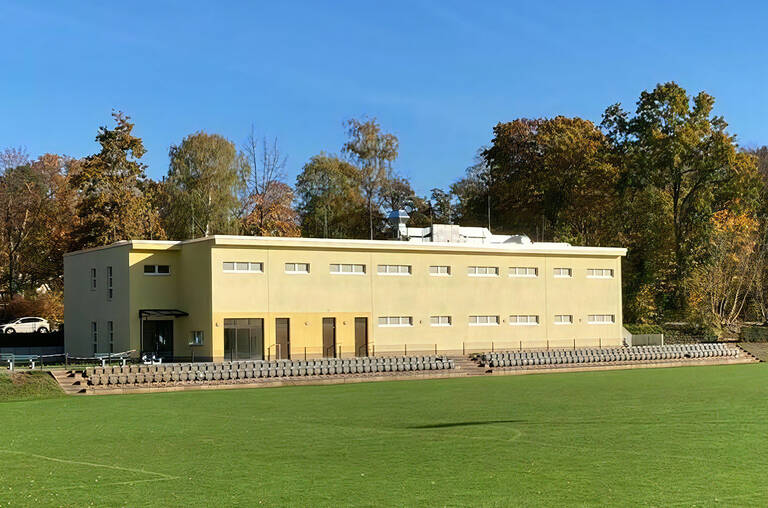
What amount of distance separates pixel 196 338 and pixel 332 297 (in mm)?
7274

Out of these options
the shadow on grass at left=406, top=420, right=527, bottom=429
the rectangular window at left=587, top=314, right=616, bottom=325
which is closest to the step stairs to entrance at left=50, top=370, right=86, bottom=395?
the shadow on grass at left=406, top=420, right=527, bottom=429

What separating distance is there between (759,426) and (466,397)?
1141 cm

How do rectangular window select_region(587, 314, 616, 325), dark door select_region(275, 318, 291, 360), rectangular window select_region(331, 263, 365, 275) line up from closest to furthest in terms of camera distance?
dark door select_region(275, 318, 291, 360) < rectangular window select_region(331, 263, 365, 275) < rectangular window select_region(587, 314, 616, 325)

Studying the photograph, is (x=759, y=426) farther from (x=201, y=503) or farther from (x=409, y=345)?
(x=409, y=345)

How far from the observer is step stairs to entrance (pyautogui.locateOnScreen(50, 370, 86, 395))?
35.4m

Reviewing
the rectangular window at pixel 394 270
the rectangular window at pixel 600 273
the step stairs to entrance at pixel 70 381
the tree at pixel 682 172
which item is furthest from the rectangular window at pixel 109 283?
the tree at pixel 682 172

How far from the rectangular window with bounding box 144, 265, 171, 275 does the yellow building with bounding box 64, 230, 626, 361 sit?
0.17 ft

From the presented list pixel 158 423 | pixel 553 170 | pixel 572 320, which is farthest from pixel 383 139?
pixel 158 423

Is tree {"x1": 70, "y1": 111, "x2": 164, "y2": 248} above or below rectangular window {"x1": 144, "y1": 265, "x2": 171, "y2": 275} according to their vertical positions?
above

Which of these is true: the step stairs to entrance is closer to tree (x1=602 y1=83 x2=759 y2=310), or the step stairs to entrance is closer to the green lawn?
the green lawn

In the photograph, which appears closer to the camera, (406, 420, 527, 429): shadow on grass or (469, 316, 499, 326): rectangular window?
(406, 420, 527, 429): shadow on grass

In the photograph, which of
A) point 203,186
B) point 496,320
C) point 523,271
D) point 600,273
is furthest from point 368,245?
point 203,186

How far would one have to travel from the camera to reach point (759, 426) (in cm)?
2258

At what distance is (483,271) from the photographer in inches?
2074
